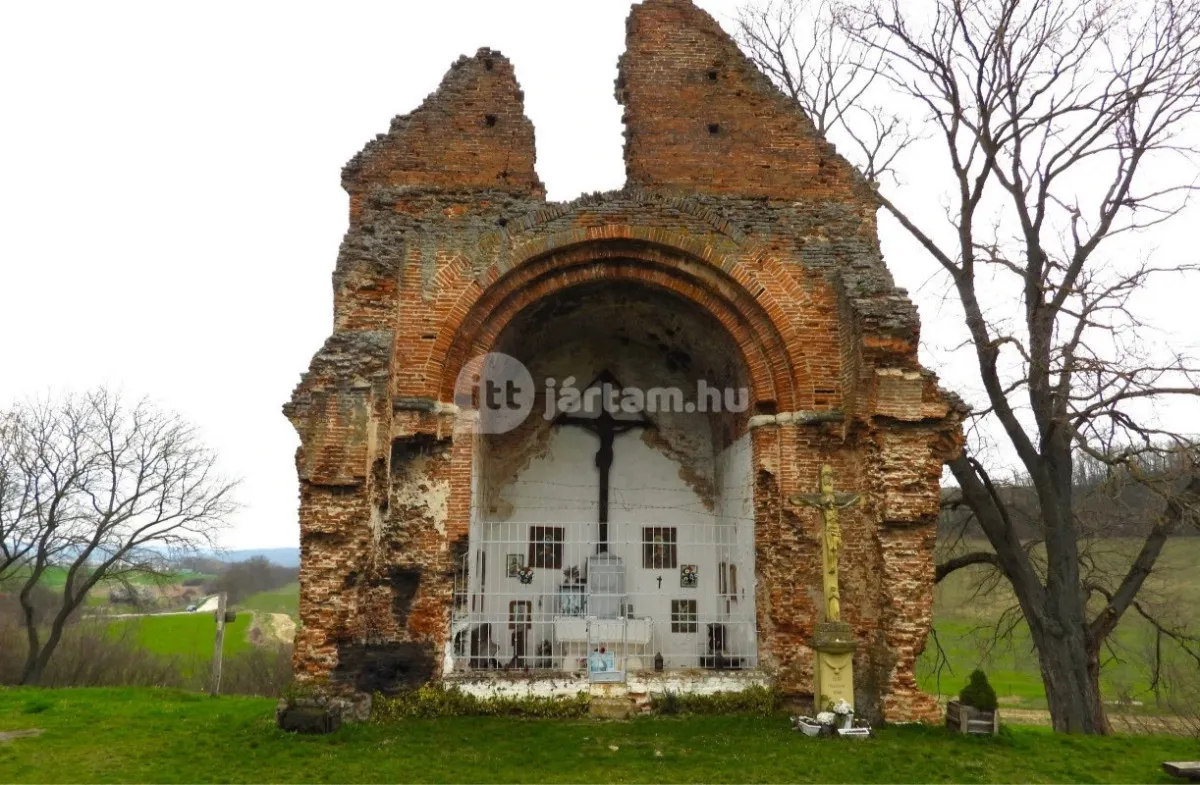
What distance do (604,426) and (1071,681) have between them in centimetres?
735

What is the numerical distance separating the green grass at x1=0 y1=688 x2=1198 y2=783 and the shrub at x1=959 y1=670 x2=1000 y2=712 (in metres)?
0.34

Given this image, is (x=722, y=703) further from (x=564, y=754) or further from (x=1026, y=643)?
(x=1026, y=643)

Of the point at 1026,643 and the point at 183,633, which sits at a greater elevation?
the point at 1026,643

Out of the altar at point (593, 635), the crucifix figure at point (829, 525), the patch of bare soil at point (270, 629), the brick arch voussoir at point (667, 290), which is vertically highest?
the brick arch voussoir at point (667, 290)

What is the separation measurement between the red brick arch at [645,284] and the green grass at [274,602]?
29.5 meters

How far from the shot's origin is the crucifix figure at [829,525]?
7.90 m

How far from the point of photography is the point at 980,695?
26.4 ft

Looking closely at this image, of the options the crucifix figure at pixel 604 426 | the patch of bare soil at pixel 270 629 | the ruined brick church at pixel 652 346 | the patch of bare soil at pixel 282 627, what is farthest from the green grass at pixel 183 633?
the ruined brick church at pixel 652 346

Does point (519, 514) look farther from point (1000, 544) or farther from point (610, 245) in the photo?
point (1000, 544)

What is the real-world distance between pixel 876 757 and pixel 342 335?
676cm

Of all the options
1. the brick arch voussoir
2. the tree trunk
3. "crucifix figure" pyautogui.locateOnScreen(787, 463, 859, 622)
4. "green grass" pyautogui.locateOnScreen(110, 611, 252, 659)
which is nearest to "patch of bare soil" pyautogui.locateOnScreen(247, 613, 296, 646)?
"green grass" pyautogui.locateOnScreen(110, 611, 252, 659)

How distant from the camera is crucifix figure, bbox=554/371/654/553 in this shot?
11812 millimetres

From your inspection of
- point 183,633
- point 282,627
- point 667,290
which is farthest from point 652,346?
point 183,633

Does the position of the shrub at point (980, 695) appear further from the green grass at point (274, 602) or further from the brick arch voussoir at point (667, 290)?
the green grass at point (274, 602)
